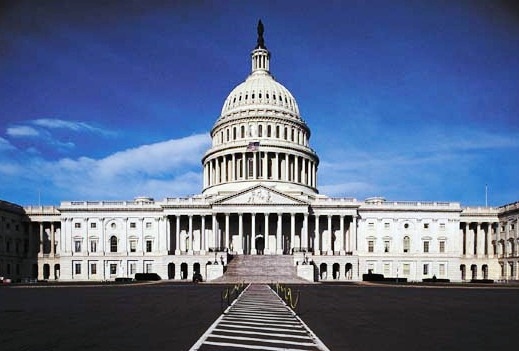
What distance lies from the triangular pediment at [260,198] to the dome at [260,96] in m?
32.8

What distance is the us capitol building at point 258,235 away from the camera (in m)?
109

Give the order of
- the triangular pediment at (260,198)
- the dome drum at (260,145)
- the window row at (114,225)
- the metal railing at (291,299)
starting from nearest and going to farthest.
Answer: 1. the metal railing at (291,299)
2. the triangular pediment at (260,198)
3. the window row at (114,225)
4. the dome drum at (260,145)

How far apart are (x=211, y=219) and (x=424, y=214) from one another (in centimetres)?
4803

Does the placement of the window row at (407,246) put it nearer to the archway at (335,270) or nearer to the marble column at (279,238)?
the archway at (335,270)

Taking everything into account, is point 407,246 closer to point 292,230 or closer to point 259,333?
point 292,230

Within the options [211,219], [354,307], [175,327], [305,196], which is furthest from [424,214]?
[175,327]

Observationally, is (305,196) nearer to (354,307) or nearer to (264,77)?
(264,77)

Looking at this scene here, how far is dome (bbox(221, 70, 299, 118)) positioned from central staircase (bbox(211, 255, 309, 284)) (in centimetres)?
5158

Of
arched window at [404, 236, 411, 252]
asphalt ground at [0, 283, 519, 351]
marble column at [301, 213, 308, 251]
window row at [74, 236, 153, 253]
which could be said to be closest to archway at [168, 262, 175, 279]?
window row at [74, 236, 153, 253]

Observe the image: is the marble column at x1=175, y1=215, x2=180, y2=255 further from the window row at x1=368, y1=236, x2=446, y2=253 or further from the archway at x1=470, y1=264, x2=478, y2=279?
the archway at x1=470, y1=264, x2=478, y2=279

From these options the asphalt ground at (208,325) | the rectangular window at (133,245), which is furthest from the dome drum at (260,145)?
the asphalt ground at (208,325)

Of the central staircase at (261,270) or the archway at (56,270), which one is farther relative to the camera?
the archway at (56,270)

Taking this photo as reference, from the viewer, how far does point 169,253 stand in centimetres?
11131

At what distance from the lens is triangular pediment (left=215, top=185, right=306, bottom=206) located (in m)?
109
